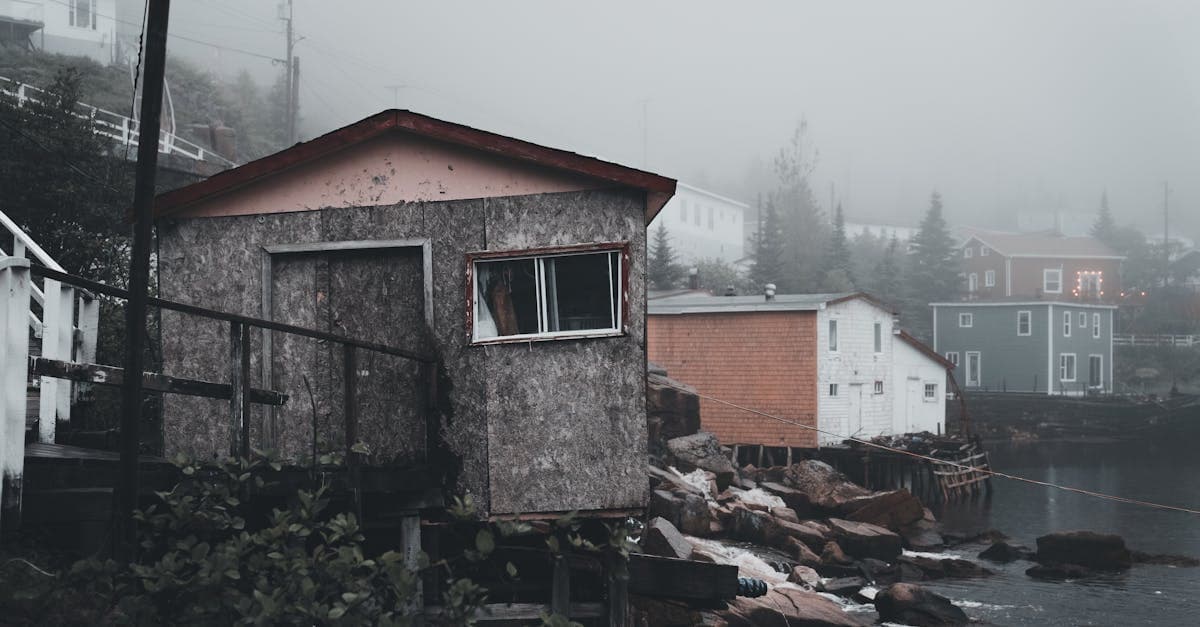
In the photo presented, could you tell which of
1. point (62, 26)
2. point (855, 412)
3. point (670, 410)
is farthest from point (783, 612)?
point (62, 26)

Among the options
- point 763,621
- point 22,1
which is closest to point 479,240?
point 763,621

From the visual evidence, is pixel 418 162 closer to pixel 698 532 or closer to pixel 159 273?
pixel 159 273

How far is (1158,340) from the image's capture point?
72.8m

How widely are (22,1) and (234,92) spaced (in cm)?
2085

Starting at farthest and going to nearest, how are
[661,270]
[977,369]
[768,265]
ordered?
[768,265]
[977,369]
[661,270]

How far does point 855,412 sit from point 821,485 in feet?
25.9

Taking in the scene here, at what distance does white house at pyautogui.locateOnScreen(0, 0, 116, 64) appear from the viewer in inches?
2008

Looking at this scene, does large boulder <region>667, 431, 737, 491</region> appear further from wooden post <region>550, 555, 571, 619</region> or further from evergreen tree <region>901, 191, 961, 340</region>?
evergreen tree <region>901, 191, 961, 340</region>

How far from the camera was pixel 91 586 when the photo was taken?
676 cm

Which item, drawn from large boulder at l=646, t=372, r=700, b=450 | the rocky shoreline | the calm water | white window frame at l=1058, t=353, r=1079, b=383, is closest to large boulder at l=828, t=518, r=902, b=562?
the rocky shoreline

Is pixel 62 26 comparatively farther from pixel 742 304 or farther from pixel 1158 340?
pixel 1158 340

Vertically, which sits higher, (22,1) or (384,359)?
(22,1)

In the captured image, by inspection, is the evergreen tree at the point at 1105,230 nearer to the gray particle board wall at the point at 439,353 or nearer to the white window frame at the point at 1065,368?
the white window frame at the point at 1065,368

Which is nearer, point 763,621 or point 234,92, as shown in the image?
point 763,621
